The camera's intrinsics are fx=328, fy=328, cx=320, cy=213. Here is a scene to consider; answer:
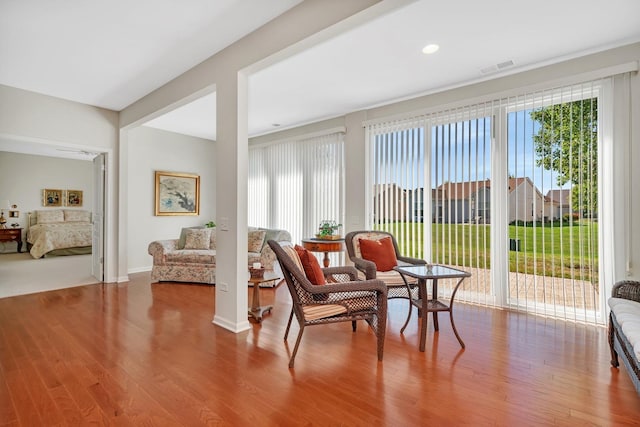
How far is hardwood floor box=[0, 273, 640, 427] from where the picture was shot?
6.21 ft

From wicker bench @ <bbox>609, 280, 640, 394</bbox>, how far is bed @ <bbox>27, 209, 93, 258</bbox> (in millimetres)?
9939

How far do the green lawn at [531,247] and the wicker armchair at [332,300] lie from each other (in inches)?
81.4

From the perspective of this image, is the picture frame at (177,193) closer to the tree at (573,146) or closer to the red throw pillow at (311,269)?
the red throw pillow at (311,269)

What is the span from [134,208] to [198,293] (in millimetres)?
2561

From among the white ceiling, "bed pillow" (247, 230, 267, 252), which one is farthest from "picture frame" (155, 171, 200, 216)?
the white ceiling

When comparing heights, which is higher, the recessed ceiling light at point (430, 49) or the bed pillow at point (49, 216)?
the recessed ceiling light at point (430, 49)

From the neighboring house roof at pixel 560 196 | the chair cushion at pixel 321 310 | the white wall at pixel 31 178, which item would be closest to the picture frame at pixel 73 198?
the white wall at pixel 31 178

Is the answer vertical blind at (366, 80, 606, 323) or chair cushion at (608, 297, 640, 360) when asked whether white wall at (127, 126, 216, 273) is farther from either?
chair cushion at (608, 297, 640, 360)

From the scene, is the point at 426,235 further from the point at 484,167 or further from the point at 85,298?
the point at 85,298

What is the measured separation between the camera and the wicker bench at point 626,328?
1.88m

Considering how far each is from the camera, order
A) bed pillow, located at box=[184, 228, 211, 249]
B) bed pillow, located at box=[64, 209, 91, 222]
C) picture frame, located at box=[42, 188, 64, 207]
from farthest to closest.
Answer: bed pillow, located at box=[64, 209, 91, 222]
picture frame, located at box=[42, 188, 64, 207]
bed pillow, located at box=[184, 228, 211, 249]

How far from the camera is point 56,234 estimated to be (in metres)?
7.85

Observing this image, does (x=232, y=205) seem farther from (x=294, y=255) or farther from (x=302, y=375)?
(x=302, y=375)

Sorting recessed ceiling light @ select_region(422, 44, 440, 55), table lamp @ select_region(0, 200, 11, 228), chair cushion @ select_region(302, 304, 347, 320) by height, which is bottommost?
chair cushion @ select_region(302, 304, 347, 320)
